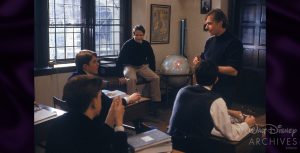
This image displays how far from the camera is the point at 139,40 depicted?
17.8ft

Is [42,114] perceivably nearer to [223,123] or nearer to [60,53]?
[223,123]

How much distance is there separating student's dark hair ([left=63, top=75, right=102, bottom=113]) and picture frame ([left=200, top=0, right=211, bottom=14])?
4822 mm

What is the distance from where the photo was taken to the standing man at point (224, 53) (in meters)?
3.02

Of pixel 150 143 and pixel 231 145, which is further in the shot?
pixel 231 145

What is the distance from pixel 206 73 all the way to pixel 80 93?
93cm

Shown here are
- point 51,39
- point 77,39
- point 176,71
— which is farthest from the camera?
point 176,71

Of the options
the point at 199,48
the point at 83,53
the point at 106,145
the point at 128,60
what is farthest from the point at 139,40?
the point at 106,145

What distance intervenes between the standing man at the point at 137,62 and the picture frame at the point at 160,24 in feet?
2.34

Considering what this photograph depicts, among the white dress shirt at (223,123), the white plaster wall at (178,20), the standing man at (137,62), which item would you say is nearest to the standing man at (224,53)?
the white dress shirt at (223,123)

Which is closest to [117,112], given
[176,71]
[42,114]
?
[42,114]

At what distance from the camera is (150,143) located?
1.91 m

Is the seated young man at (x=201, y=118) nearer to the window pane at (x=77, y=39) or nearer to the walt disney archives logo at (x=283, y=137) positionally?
the walt disney archives logo at (x=283, y=137)

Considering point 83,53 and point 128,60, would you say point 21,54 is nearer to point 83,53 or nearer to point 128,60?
point 83,53

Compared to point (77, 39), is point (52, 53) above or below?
below
